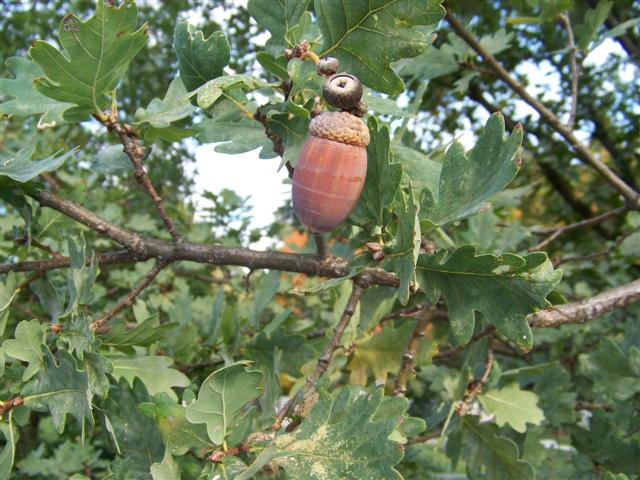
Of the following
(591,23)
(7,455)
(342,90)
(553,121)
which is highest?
(591,23)

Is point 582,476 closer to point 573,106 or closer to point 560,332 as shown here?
point 560,332

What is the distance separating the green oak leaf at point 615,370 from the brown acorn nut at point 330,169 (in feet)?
2.70

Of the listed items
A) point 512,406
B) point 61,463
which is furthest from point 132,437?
point 61,463

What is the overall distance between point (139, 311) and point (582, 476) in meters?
1.05

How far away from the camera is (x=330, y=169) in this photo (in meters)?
0.83

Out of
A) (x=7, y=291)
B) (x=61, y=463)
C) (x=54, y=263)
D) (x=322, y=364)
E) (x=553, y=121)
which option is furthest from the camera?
(x=61, y=463)

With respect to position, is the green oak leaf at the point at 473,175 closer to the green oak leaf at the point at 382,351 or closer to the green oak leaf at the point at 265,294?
the green oak leaf at the point at 382,351

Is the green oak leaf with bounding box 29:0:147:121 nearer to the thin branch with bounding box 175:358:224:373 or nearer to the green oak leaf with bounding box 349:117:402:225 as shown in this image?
the green oak leaf with bounding box 349:117:402:225

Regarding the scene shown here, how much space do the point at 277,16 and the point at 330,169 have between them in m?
0.29

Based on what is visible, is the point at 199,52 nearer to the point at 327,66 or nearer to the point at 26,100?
the point at 327,66

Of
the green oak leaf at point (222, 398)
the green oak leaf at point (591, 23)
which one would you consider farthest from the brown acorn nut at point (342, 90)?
the green oak leaf at point (591, 23)

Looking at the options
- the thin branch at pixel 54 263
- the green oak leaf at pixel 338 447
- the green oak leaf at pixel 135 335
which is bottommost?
the green oak leaf at pixel 338 447

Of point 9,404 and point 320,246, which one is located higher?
point 320,246

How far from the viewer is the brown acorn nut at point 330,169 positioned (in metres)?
0.83
